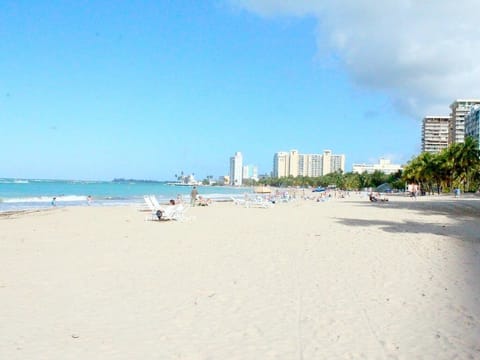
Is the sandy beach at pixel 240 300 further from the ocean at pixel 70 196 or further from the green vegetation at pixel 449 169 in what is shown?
the green vegetation at pixel 449 169

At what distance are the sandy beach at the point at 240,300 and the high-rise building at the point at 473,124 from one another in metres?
104

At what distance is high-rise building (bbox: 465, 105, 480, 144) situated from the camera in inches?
4055

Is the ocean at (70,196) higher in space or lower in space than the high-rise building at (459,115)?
lower

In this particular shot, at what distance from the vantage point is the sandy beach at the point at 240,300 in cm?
432

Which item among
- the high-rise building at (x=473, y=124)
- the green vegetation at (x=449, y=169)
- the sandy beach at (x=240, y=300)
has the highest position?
the high-rise building at (x=473, y=124)

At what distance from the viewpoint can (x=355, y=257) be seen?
9.20 meters

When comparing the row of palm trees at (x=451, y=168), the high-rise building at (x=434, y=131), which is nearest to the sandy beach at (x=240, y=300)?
the row of palm trees at (x=451, y=168)

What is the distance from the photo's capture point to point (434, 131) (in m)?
152

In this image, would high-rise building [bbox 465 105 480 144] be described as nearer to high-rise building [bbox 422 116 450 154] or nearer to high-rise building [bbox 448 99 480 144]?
high-rise building [bbox 448 99 480 144]

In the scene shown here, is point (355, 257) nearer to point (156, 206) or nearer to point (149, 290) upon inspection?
point (149, 290)

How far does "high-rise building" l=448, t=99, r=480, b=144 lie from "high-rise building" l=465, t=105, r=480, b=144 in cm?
1786

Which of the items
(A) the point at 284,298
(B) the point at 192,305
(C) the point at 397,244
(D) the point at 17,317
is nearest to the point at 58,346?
(D) the point at 17,317

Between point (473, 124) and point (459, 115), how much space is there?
27.6 metres

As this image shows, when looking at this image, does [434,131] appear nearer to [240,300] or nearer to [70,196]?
[70,196]
